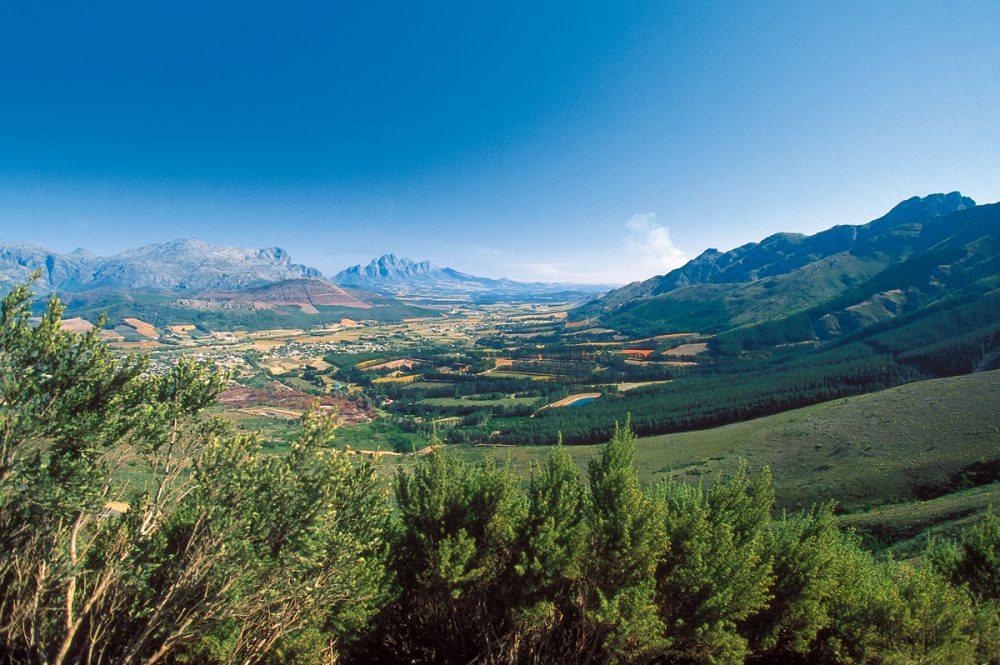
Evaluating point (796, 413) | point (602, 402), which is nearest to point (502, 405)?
point (602, 402)

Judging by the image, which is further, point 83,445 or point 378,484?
point 378,484

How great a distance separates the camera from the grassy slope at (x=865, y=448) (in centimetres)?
5497

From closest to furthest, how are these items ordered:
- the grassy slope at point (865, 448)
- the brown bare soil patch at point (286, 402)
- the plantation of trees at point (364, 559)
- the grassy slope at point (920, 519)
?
the plantation of trees at point (364, 559) → the grassy slope at point (920, 519) → the grassy slope at point (865, 448) → the brown bare soil patch at point (286, 402)

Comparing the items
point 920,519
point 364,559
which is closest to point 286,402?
point 364,559

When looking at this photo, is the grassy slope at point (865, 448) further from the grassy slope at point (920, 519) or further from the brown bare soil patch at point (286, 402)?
the brown bare soil patch at point (286, 402)

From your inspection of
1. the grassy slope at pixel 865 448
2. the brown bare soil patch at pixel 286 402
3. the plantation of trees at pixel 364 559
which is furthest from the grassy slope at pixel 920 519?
the brown bare soil patch at pixel 286 402

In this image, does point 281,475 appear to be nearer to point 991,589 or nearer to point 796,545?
point 796,545

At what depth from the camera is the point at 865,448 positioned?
213 feet

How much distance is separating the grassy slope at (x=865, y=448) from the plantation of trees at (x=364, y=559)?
70.1ft

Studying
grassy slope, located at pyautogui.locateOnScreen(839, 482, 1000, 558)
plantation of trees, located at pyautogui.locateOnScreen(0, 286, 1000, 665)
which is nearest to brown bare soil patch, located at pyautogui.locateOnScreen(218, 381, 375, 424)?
plantation of trees, located at pyautogui.locateOnScreen(0, 286, 1000, 665)

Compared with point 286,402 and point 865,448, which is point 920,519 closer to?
point 865,448

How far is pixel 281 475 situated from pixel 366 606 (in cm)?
873

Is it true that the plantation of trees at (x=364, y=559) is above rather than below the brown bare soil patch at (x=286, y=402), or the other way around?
above

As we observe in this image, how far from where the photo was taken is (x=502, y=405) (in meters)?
146
